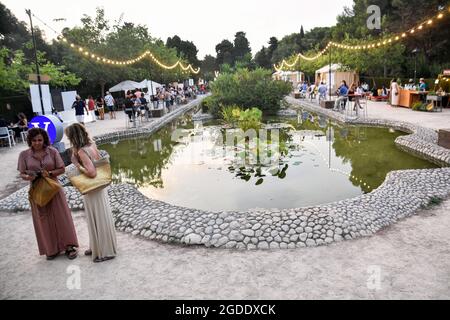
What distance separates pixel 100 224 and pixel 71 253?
73 cm

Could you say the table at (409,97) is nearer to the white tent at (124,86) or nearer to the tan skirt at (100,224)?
the white tent at (124,86)

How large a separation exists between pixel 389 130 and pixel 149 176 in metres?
9.52

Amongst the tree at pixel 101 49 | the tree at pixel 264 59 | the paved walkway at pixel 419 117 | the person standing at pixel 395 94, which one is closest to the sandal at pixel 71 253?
the paved walkway at pixel 419 117

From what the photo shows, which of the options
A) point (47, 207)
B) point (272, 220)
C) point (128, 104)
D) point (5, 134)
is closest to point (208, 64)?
point (128, 104)

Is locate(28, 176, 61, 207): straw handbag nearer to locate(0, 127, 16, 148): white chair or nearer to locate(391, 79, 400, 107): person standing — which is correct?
locate(0, 127, 16, 148): white chair

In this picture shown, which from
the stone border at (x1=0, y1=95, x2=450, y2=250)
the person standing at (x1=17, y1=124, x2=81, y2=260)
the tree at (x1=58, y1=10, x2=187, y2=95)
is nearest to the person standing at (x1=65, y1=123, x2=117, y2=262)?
the person standing at (x1=17, y1=124, x2=81, y2=260)

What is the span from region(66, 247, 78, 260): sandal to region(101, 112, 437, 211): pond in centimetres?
265

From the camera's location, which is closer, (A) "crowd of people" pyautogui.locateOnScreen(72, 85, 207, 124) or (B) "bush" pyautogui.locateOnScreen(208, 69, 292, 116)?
(A) "crowd of people" pyautogui.locateOnScreen(72, 85, 207, 124)

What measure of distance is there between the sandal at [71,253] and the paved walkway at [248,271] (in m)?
0.07

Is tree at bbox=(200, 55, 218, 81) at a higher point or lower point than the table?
higher

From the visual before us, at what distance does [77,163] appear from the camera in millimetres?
4508

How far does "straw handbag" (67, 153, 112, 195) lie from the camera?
4387 millimetres
